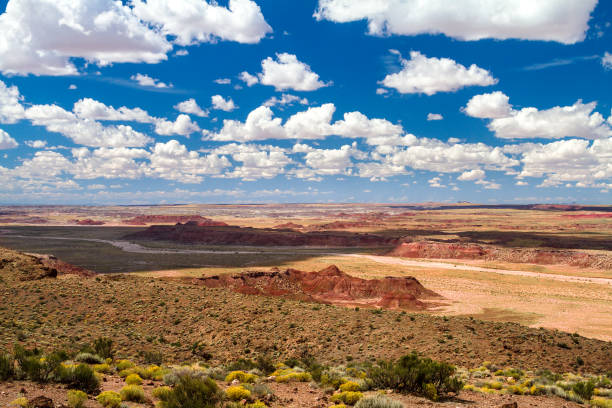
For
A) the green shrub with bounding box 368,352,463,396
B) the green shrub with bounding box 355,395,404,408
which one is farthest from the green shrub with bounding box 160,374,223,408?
the green shrub with bounding box 368,352,463,396

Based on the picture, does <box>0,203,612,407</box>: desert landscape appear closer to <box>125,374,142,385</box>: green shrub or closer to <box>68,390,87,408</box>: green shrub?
<box>125,374,142,385</box>: green shrub

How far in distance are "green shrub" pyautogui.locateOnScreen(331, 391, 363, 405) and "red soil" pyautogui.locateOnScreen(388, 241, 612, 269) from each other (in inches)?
3333

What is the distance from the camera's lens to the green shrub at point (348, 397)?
441 inches

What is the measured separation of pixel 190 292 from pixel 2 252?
20781 millimetres

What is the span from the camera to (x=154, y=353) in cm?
1927

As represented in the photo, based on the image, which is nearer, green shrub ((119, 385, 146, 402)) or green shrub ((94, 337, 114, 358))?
green shrub ((119, 385, 146, 402))

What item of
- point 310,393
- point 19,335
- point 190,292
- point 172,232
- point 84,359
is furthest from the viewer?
point 172,232

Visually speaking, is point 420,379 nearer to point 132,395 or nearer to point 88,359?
point 132,395

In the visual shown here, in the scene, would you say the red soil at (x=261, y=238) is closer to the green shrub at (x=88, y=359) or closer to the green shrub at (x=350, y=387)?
the green shrub at (x=88, y=359)

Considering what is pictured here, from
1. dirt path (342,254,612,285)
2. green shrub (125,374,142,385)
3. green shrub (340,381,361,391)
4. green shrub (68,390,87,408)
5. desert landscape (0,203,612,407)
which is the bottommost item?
dirt path (342,254,612,285)

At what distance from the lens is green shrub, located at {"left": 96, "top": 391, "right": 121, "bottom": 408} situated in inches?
379

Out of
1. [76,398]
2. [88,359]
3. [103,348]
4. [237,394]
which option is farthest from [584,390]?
[103,348]

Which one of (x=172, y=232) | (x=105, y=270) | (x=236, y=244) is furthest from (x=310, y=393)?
(x=172, y=232)

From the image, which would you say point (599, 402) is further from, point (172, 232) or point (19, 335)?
point (172, 232)
